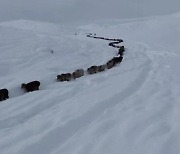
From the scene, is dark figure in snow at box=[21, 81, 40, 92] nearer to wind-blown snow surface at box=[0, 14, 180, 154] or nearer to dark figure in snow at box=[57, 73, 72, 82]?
wind-blown snow surface at box=[0, 14, 180, 154]

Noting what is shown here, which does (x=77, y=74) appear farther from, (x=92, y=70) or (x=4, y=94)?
(x=4, y=94)

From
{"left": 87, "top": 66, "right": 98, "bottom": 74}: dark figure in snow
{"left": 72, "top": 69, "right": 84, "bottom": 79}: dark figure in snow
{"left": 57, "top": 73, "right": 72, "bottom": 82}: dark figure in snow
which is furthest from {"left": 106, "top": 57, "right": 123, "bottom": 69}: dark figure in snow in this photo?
{"left": 57, "top": 73, "right": 72, "bottom": 82}: dark figure in snow

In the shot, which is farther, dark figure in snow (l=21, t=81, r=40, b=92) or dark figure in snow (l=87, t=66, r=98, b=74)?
dark figure in snow (l=87, t=66, r=98, b=74)

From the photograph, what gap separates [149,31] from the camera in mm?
23594

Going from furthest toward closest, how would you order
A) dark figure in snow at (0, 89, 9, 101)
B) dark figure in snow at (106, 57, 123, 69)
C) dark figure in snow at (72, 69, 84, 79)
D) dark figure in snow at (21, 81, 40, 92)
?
dark figure in snow at (106, 57, 123, 69) < dark figure in snow at (72, 69, 84, 79) < dark figure in snow at (21, 81, 40, 92) < dark figure in snow at (0, 89, 9, 101)

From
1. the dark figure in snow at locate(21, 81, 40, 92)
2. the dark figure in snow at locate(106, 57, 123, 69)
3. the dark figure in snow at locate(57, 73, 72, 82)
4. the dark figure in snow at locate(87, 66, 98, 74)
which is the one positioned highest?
the dark figure in snow at locate(21, 81, 40, 92)

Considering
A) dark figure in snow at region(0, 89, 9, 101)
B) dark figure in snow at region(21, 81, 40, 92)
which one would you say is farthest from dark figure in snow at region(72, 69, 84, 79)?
dark figure in snow at region(0, 89, 9, 101)

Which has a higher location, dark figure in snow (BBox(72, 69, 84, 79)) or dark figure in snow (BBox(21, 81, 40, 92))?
dark figure in snow (BBox(21, 81, 40, 92))

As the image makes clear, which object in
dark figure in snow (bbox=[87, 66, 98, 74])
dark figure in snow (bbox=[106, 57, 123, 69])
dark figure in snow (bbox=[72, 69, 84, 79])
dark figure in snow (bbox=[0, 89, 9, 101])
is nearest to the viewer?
dark figure in snow (bbox=[0, 89, 9, 101])

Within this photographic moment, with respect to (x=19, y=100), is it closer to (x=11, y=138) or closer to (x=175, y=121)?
(x=11, y=138)

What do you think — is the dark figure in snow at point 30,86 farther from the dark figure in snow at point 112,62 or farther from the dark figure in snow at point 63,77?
the dark figure in snow at point 112,62

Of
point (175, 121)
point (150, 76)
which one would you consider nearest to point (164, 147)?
point (175, 121)

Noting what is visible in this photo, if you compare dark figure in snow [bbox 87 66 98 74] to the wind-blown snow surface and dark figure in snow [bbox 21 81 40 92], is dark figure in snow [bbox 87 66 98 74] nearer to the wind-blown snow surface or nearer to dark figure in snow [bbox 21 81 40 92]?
the wind-blown snow surface

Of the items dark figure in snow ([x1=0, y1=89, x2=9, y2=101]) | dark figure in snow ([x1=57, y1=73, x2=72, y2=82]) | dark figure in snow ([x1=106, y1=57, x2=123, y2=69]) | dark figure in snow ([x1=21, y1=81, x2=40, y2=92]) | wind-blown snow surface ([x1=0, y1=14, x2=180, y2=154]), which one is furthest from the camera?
dark figure in snow ([x1=106, y1=57, x2=123, y2=69])
